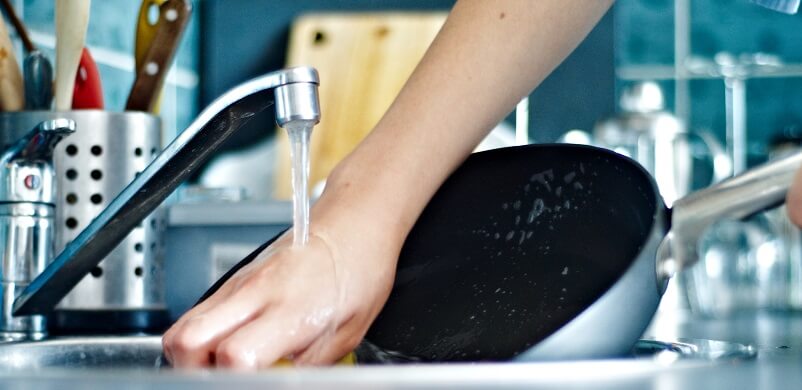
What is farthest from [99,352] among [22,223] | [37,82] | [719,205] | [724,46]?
[724,46]

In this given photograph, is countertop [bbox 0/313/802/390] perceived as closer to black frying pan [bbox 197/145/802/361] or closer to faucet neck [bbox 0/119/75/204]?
black frying pan [bbox 197/145/802/361]

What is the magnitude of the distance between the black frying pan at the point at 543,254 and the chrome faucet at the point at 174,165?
0.06 m

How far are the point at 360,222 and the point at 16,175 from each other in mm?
235

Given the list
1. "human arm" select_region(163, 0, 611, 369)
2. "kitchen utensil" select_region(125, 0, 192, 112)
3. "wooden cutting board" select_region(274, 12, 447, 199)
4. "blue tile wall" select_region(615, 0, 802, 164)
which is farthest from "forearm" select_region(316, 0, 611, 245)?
"blue tile wall" select_region(615, 0, 802, 164)

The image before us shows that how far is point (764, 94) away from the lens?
2.67m

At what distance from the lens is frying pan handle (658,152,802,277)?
47 cm

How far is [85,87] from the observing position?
779mm

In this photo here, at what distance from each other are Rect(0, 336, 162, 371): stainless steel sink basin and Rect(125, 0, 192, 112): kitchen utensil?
19 centimetres

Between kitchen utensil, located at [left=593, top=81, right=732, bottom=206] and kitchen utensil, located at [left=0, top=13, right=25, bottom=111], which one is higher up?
kitchen utensil, located at [left=593, top=81, right=732, bottom=206]

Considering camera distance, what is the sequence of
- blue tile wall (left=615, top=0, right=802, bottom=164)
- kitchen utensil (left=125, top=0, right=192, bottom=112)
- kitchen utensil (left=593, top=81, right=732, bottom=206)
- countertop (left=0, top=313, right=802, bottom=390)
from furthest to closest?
1. blue tile wall (left=615, top=0, right=802, bottom=164)
2. kitchen utensil (left=593, top=81, right=732, bottom=206)
3. kitchen utensil (left=125, top=0, right=192, bottom=112)
4. countertop (left=0, top=313, right=802, bottom=390)

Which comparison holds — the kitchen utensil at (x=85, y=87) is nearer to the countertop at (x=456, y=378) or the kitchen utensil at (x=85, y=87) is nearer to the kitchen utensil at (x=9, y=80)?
the kitchen utensil at (x=9, y=80)

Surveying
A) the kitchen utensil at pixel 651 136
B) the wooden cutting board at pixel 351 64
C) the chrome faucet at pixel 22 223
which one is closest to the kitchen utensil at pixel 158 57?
the chrome faucet at pixel 22 223

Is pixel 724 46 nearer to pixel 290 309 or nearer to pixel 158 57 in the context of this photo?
pixel 158 57

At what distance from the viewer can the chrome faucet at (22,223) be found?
660 millimetres
